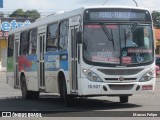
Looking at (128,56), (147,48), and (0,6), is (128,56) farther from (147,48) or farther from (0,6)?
(0,6)

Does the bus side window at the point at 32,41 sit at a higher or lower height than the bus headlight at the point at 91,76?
higher

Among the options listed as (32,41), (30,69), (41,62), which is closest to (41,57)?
(41,62)

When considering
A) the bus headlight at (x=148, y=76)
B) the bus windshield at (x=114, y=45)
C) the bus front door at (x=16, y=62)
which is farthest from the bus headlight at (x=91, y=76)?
the bus front door at (x=16, y=62)

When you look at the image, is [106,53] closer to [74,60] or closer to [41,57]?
[74,60]

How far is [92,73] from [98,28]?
142 centimetres

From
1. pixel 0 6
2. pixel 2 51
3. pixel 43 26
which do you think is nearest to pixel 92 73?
pixel 43 26

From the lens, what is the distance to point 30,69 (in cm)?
2192

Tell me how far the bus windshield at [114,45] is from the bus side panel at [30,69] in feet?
16.9

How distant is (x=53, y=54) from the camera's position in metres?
18.8

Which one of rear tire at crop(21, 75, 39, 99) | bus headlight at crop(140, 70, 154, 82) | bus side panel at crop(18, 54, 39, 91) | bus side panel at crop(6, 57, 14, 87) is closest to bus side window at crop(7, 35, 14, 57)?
bus side panel at crop(6, 57, 14, 87)

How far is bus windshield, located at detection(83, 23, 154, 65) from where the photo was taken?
16.3 metres

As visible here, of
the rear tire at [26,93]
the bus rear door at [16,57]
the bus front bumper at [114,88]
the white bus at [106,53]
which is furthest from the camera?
the bus rear door at [16,57]

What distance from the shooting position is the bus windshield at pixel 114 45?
16.3 metres

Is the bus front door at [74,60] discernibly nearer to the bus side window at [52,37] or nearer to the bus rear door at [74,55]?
the bus rear door at [74,55]
